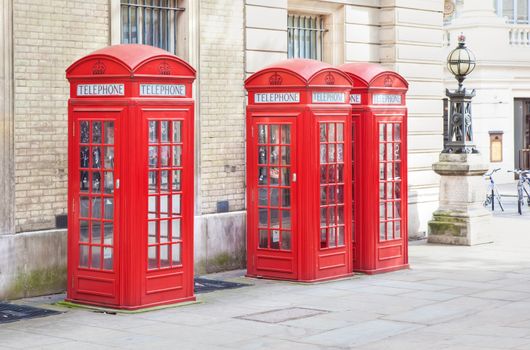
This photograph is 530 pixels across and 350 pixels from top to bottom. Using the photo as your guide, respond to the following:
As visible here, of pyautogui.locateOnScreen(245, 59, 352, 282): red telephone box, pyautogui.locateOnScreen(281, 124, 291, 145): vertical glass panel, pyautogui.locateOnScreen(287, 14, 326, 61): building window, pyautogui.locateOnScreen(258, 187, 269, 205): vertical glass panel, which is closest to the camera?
pyautogui.locateOnScreen(245, 59, 352, 282): red telephone box

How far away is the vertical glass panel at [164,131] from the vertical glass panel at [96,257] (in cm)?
135

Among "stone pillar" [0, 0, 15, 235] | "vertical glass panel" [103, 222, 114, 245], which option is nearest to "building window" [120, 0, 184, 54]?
"stone pillar" [0, 0, 15, 235]

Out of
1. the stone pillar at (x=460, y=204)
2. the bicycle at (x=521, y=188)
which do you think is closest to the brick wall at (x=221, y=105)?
the stone pillar at (x=460, y=204)

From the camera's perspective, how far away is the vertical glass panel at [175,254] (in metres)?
12.3

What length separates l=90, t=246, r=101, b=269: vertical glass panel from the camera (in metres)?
12.1

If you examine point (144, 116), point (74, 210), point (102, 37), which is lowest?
point (74, 210)

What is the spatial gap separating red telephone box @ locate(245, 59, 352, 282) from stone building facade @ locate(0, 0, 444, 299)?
3.72ft

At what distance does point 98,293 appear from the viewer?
12.0m

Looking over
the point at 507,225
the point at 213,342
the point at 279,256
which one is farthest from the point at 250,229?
the point at 507,225

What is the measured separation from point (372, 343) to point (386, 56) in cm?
925

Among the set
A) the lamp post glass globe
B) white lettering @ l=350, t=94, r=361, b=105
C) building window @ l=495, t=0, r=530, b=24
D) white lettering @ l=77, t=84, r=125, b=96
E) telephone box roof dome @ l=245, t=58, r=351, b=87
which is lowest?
white lettering @ l=77, t=84, r=125, b=96

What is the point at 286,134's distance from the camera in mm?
13852

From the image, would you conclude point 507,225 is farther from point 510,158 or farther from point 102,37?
point 510,158

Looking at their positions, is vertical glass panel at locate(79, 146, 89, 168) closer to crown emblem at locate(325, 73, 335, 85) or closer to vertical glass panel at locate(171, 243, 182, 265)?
vertical glass panel at locate(171, 243, 182, 265)
